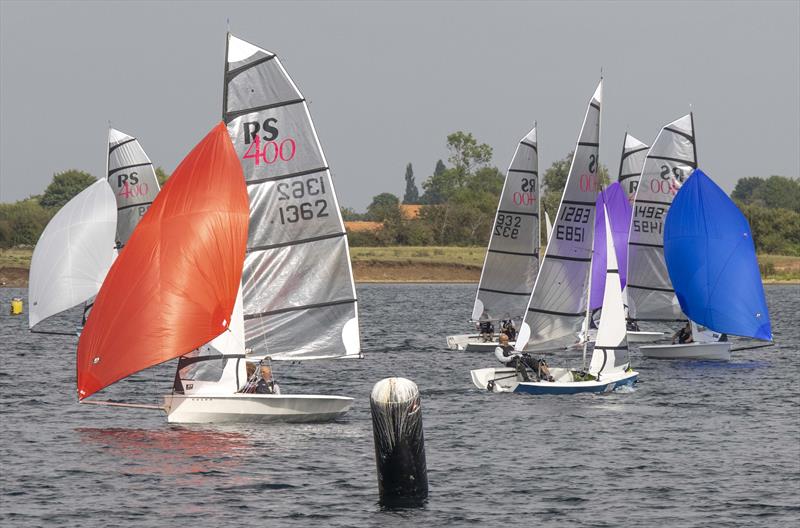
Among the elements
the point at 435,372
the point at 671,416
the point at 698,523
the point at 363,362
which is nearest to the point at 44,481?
the point at 698,523

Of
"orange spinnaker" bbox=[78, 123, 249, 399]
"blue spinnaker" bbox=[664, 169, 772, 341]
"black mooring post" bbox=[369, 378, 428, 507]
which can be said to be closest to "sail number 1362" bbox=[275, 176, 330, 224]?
"orange spinnaker" bbox=[78, 123, 249, 399]

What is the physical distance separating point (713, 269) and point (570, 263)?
9958mm

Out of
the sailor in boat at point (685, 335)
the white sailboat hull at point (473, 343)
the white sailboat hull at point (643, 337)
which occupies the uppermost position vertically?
the sailor in boat at point (685, 335)

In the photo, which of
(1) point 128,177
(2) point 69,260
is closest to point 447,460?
(2) point 69,260

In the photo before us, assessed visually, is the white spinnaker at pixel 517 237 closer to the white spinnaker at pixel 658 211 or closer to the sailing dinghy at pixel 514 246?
the sailing dinghy at pixel 514 246

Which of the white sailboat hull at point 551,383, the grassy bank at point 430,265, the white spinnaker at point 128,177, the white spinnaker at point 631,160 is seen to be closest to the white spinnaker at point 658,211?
the white spinnaker at point 631,160

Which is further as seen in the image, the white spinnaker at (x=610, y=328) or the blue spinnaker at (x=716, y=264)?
the blue spinnaker at (x=716, y=264)

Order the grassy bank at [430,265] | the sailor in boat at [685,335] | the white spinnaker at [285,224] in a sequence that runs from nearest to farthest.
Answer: the white spinnaker at [285,224] → the sailor in boat at [685,335] → the grassy bank at [430,265]

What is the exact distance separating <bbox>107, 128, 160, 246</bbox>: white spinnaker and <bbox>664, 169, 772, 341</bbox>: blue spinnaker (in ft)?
73.4

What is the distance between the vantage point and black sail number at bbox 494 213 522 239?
5369 centimetres

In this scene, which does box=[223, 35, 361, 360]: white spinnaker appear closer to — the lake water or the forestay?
the lake water

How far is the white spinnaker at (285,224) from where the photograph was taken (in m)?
30.4

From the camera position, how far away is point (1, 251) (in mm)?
141250

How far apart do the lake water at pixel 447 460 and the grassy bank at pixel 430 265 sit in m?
98.4
